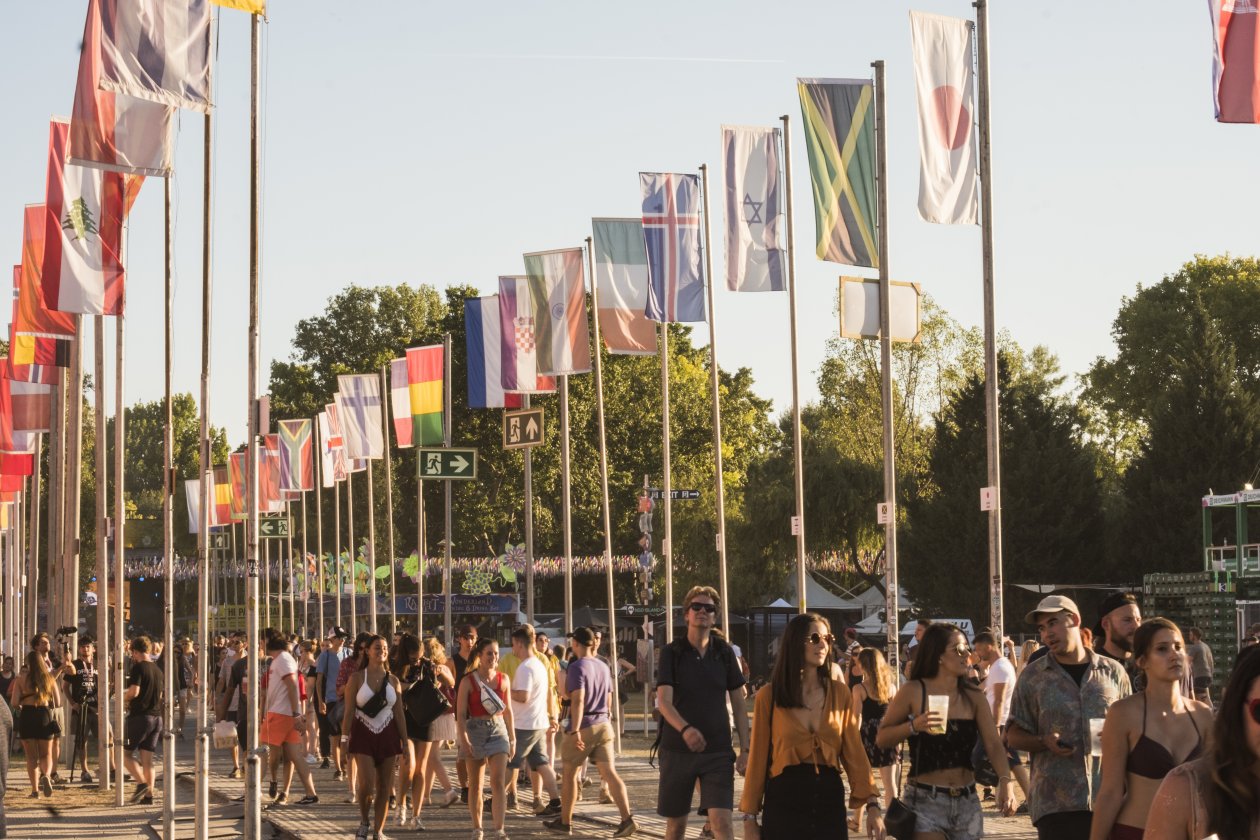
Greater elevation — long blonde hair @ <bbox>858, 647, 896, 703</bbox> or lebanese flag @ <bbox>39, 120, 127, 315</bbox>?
lebanese flag @ <bbox>39, 120, 127, 315</bbox>

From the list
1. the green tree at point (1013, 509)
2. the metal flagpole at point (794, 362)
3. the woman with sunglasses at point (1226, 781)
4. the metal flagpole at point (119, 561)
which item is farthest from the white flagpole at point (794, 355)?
the green tree at point (1013, 509)

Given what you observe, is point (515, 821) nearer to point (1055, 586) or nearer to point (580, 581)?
point (1055, 586)

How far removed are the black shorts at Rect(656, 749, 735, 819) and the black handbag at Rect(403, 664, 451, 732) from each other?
233 inches

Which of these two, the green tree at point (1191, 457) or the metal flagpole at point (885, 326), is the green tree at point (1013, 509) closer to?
the green tree at point (1191, 457)

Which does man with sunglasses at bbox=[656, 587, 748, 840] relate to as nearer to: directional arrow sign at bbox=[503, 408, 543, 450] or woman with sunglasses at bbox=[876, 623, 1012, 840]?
woman with sunglasses at bbox=[876, 623, 1012, 840]

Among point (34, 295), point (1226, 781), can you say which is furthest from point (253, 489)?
point (1226, 781)

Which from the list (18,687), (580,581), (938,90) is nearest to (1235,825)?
(938,90)

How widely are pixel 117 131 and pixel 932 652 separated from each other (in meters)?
12.1

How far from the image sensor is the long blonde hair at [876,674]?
15.1m

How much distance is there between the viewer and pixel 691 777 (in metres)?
11.6

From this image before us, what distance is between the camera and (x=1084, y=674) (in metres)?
8.91

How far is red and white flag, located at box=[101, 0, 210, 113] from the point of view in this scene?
17453 mm

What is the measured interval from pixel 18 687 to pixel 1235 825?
2389 centimetres

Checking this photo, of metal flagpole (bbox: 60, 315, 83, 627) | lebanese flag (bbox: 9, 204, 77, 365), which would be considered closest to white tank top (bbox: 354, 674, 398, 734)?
lebanese flag (bbox: 9, 204, 77, 365)
